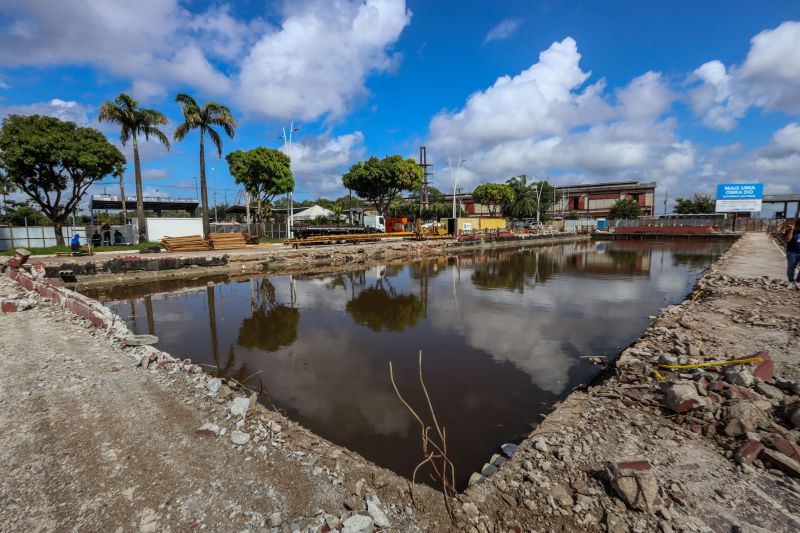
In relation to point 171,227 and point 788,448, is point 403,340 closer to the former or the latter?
point 788,448

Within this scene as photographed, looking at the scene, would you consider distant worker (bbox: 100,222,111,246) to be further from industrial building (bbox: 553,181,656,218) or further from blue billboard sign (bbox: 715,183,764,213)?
industrial building (bbox: 553,181,656,218)

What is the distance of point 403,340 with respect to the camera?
942 cm

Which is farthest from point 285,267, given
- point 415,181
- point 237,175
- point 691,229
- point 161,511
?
point 691,229

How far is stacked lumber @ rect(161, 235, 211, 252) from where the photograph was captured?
24.9 metres

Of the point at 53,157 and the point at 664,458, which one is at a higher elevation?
the point at 53,157

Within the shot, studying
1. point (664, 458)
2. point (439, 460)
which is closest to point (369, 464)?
point (439, 460)

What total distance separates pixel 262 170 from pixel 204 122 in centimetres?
645

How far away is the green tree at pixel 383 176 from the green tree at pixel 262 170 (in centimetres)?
1114

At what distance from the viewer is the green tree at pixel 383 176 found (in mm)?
43688

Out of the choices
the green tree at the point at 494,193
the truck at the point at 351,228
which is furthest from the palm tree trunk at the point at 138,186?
the green tree at the point at 494,193

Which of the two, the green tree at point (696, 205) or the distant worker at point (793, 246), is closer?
the distant worker at point (793, 246)

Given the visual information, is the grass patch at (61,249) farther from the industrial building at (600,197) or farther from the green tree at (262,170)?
the industrial building at (600,197)

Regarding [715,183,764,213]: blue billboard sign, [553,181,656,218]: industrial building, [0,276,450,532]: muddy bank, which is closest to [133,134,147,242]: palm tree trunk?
[0,276,450,532]: muddy bank

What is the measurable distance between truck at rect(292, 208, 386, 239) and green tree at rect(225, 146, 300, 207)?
14.5 feet
